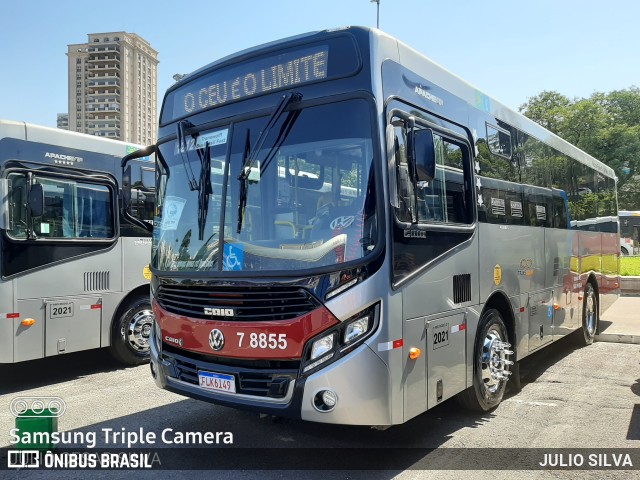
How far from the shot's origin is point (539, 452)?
4.51 meters

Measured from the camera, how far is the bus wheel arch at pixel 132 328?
788 cm

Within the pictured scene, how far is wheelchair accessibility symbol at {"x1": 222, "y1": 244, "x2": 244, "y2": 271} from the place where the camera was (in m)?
4.07

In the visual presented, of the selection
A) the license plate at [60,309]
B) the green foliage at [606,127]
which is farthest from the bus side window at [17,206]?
the green foliage at [606,127]

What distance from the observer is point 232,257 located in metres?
4.11

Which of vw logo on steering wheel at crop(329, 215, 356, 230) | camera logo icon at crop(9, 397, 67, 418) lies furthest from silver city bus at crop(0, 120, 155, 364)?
vw logo on steering wheel at crop(329, 215, 356, 230)

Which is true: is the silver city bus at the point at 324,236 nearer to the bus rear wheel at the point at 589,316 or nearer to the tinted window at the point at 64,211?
the tinted window at the point at 64,211

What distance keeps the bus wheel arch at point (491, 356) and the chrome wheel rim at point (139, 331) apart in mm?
→ 4857

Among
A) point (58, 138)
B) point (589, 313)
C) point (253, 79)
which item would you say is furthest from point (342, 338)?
point (589, 313)

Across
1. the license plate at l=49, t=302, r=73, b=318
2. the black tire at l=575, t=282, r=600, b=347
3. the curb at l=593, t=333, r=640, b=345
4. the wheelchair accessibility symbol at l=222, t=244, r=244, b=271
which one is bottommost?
the curb at l=593, t=333, r=640, b=345

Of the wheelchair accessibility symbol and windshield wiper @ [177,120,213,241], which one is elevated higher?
windshield wiper @ [177,120,213,241]

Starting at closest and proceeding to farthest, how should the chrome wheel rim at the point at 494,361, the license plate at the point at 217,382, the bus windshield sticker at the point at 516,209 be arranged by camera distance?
the license plate at the point at 217,382 → the chrome wheel rim at the point at 494,361 → the bus windshield sticker at the point at 516,209

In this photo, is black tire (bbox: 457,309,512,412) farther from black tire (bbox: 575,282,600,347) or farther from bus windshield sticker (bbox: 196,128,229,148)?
black tire (bbox: 575,282,600,347)

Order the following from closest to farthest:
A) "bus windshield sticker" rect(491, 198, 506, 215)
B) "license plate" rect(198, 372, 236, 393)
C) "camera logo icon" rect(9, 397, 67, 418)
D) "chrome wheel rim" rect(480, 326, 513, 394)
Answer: "license plate" rect(198, 372, 236, 393)
"camera logo icon" rect(9, 397, 67, 418)
"chrome wheel rim" rect(480, 326, 513, 394)
"bus windshield sticker" rect(491, 198, 506, 215)

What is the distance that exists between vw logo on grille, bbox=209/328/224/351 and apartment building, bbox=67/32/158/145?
14387 cm
